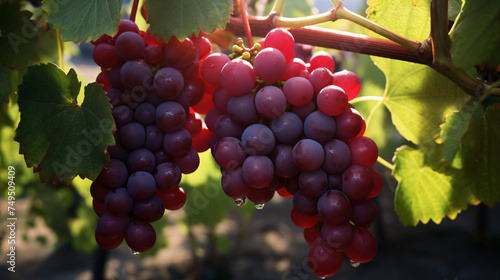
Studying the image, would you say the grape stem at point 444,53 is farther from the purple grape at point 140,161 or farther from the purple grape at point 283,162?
the purple grape at point 140,161

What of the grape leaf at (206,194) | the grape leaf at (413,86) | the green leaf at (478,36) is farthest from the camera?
the grape leaf at (206,194)

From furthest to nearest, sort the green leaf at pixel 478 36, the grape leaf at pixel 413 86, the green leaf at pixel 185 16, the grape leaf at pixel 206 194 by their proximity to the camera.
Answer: the grape leaf at pixel 206 194
the grape leaf at pixel 413 86
the green leaf at pixel 185 16
the green leaf at pixel 478 36

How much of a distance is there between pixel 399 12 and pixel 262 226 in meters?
3.65

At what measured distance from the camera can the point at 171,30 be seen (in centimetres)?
54

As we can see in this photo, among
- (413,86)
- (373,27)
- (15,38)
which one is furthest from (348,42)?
(15,38)

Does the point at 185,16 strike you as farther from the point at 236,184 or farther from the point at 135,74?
the point at 236,184

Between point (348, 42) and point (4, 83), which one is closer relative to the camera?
point (348, 42)

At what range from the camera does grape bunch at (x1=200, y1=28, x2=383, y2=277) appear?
1.62ft

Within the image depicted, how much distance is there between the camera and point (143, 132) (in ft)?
1.81

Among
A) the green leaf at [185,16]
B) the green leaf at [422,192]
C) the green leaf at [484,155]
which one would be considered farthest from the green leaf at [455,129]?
the green leaf at [185,16]

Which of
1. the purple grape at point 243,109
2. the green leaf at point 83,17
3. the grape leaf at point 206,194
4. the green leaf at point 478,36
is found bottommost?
the grape leaf at point 206,194

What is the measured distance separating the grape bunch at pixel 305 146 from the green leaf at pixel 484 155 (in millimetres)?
203

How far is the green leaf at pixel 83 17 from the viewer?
542 mm

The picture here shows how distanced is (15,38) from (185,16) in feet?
1.33
